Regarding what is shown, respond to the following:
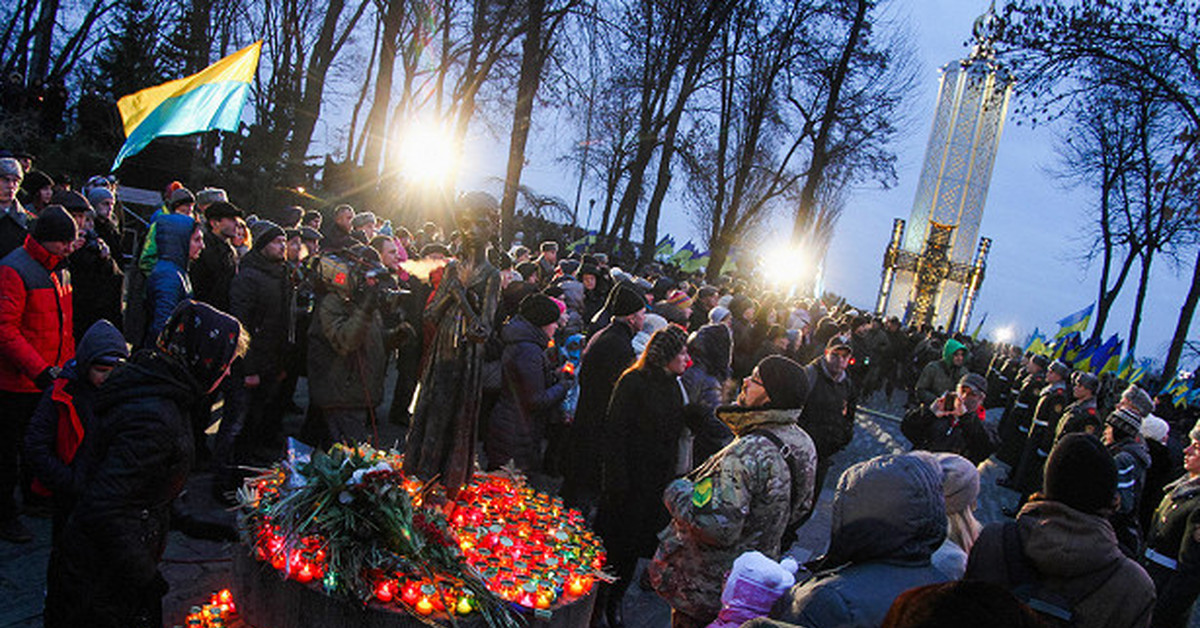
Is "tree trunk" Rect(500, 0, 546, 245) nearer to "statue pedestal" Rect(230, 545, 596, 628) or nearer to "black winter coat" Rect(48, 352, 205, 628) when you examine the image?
"statue pedestal" Rect(230, 545, 596, 628)

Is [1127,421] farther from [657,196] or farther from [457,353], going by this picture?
[657,196]

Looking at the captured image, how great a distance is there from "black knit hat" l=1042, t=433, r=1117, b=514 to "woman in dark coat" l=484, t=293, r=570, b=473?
11.9 ft

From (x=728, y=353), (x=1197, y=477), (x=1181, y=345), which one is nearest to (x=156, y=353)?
(x=728, y=353)

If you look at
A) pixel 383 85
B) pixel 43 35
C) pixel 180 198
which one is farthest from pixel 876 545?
pixel 43 35

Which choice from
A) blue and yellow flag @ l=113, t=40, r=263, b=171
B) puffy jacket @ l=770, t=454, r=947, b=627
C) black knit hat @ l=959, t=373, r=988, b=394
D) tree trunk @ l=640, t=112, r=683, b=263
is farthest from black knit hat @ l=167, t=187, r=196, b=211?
tree trunk @ l=640, t=112, r=683, b=263

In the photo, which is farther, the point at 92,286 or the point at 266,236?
the point at 92,286

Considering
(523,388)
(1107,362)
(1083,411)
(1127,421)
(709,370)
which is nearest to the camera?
(523,388)

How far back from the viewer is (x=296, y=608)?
3744mm

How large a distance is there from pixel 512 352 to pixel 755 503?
265 centimetres

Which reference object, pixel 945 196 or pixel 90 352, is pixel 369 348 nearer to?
pixel 90 352

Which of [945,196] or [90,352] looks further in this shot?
[945,196]

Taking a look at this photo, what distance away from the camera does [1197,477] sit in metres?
6.02

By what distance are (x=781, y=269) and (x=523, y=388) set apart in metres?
48.7

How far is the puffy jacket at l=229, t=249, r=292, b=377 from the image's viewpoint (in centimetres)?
607
